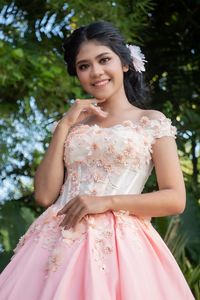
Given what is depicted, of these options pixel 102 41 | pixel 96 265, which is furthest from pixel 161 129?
pixel 96 265

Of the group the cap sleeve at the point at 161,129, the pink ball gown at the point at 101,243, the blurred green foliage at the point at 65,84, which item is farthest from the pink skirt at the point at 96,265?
the blurred green foliage at the point at 65,84

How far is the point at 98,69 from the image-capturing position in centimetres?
280

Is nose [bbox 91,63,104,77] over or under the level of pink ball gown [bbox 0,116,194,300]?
over

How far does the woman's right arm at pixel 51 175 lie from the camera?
2787mm

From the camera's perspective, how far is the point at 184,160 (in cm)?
595

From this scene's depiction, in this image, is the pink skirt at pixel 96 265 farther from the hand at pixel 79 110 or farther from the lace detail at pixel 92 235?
the hand at pixel 79 110

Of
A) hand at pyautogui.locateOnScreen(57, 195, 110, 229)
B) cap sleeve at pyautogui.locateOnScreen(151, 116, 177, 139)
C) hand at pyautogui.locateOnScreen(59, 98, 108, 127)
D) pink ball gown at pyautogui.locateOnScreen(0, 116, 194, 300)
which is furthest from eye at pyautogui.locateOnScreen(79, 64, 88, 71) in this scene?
hand at pyautogui.locateOnScreen(57, 195, 110, 229)

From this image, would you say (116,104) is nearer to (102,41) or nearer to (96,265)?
(102,41)

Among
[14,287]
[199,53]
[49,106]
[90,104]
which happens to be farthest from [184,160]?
[14,287]

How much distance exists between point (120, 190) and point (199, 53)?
11.3 ft

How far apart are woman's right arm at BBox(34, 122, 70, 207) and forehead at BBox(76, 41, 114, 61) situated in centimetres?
31

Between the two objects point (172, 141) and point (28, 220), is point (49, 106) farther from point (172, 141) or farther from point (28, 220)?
point (172, 141)

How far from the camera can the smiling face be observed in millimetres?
2818

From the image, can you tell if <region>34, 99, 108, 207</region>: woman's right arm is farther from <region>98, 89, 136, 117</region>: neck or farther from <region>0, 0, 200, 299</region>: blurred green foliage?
<region>0, 0, 200, 299</region>: blurred green foliage
